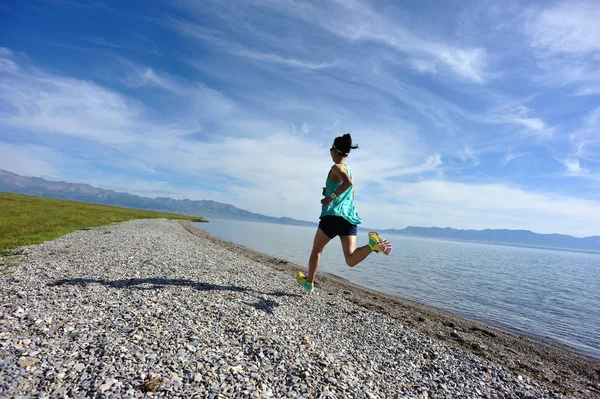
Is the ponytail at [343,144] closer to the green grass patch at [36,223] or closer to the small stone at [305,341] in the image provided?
the small stone at [305,341]

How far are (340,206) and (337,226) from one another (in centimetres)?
56

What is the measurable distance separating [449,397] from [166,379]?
4.52 m

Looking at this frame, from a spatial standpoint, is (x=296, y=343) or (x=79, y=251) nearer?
(x=296, y=343)

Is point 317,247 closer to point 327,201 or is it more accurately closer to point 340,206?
point 340,206

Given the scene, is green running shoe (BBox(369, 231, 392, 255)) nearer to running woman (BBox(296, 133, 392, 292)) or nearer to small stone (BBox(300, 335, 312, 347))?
running woman (BBox(296, 133, 392, 292))

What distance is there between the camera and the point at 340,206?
8312 mm

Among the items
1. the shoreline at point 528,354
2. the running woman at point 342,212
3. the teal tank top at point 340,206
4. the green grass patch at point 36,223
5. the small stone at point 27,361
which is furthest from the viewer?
the green grass patch at point 36,223

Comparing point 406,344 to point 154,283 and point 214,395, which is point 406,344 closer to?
point 214,395

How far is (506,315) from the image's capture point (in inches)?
740

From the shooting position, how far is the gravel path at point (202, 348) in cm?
402

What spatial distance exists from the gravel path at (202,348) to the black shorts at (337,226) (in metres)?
2.46

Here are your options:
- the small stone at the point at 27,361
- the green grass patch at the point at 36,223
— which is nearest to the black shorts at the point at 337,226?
the small stone at the point at 27,361

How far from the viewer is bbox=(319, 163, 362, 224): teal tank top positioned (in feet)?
27.0

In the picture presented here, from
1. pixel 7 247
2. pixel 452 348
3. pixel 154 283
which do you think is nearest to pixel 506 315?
pixel 452 348
